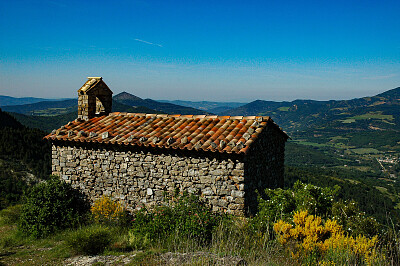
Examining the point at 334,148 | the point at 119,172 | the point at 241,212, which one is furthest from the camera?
the point at 334,148

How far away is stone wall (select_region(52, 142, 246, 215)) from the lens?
860cm

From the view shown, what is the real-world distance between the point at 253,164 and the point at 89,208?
5.97 m

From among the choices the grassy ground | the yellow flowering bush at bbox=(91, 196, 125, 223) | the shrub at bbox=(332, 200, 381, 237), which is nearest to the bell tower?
the yellow flowering bush at bbox=(91, 196, 125, 223)

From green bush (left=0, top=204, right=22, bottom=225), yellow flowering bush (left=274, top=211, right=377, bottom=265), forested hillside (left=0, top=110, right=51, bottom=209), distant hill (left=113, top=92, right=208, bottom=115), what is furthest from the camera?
distant hill (left=113, top=92, right=208, bottom=115)

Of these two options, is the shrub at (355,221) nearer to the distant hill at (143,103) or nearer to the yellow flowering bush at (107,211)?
the yellow flowering bush at (107,211)

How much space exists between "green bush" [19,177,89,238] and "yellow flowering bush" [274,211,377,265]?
702 cm

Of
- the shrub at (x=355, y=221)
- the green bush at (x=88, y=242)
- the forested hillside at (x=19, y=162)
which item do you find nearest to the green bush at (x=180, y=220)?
the green bush at (x=88, y=242)

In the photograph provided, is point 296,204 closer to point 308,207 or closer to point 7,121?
point 308,207

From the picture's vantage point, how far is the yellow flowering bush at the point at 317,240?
5.14 metres

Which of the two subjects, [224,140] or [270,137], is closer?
[224,140]

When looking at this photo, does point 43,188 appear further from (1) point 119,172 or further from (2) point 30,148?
(2) point 30,148

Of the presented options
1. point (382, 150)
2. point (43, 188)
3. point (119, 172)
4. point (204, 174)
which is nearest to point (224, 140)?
point (204, 174)

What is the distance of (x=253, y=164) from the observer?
9.23 metres

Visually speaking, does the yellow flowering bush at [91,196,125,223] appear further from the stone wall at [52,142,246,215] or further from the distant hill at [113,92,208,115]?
the distant hill at [113,92,208,115]
